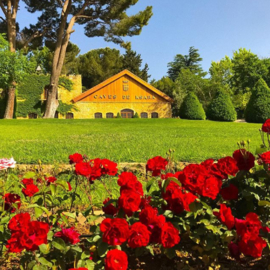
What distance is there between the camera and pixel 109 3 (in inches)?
874

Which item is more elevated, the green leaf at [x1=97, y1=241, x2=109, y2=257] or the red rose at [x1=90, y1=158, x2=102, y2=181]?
the red rose at [x1=90, y1=158, x2=102, y2=181]

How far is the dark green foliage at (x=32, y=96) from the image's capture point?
27.3 meters

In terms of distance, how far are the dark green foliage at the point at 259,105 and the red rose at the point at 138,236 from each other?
20.5 metres

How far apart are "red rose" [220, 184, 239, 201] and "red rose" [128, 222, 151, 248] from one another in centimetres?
64

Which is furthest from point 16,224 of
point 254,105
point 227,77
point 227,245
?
point 227,77

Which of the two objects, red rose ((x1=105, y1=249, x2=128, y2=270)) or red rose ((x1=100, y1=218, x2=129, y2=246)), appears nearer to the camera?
red rose ((x1=105, y1=249, x2=128, y2=270))

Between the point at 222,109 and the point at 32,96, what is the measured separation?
1910cm

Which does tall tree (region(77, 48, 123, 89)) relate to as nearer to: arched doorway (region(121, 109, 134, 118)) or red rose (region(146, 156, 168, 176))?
arched doorway (region(121, 109, 134, 118))

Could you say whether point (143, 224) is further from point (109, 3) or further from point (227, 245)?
point (109, 3)

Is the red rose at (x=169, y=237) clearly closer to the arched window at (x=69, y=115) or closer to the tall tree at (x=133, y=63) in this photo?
the arched window at (x=69, y=115)

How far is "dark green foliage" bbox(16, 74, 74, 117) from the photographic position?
89.5ft

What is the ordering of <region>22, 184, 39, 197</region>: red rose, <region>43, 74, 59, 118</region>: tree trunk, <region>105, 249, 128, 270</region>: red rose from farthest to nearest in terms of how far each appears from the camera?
<region>43, 74, 59, 118</region>: tree trunk → <region>22, 184, 39, 197</region>: red rose → <region>105, 249, 128, 270</region>: red rose

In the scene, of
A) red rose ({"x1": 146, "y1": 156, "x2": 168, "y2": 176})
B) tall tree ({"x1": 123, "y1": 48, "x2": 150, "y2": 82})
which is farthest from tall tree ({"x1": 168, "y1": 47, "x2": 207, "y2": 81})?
red rose ({"x1": 146, "y1": 156, "x2": 168, "y2": 176})

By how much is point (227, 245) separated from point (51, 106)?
75.7 ft
